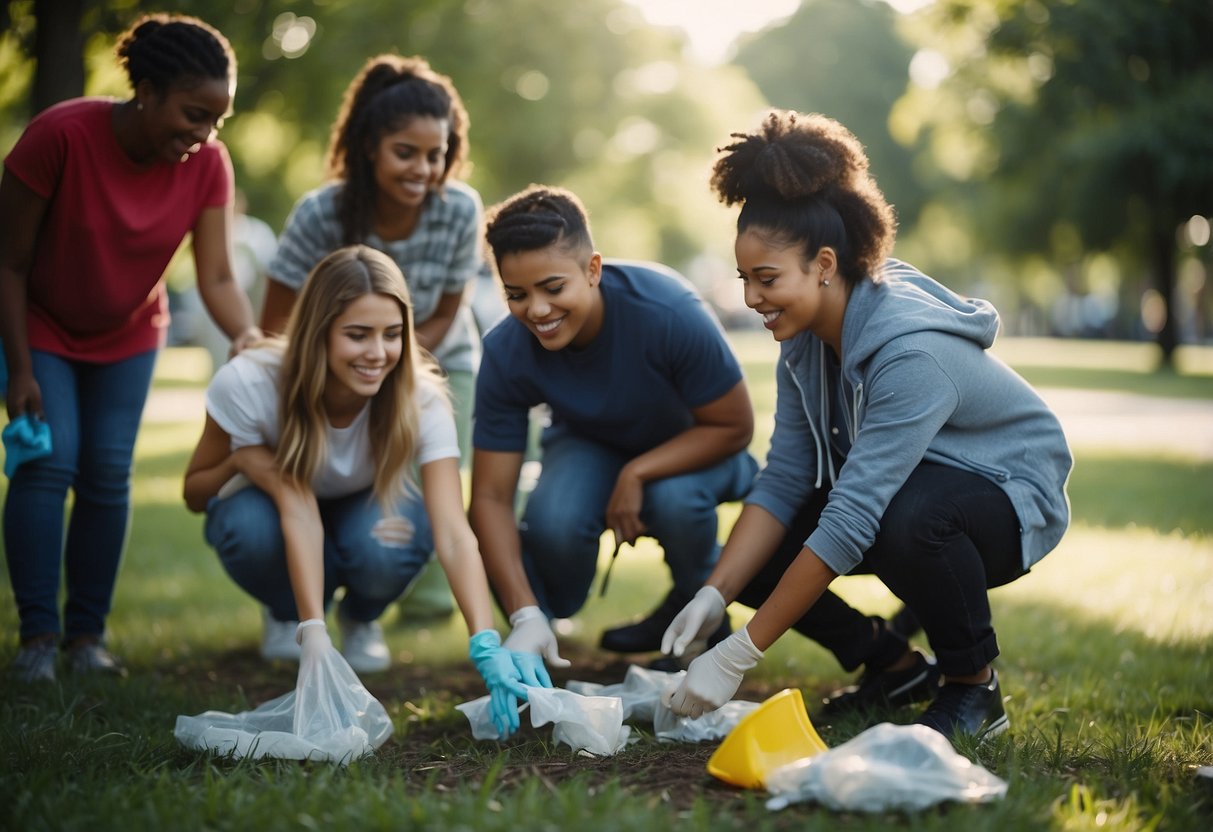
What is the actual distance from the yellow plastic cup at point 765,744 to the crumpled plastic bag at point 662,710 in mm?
411

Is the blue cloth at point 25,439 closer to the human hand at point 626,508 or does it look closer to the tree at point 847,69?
the human hand at point 626,508

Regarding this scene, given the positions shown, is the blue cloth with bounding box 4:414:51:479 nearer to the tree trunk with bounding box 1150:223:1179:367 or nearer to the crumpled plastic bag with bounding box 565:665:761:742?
the crumpled plastic bag with bounding box 565:665:761:742

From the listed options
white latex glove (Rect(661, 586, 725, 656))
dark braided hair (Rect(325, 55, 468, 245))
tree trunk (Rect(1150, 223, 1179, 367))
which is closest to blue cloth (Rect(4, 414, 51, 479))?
dark braided hair (Rect(325, 55, 468, 245))

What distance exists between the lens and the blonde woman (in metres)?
3.27

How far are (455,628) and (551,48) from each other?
16.3 m

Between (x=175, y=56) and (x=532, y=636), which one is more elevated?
(x=175, y=56)

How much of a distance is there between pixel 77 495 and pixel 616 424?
1708 millimetres

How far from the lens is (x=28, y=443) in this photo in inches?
134

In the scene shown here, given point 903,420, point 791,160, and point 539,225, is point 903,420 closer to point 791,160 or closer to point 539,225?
point 791,160

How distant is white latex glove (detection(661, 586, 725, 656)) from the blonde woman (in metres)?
0.48

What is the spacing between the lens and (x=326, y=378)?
3.40m

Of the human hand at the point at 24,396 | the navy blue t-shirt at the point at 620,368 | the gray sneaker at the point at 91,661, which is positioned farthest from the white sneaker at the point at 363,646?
the human hand at the point at 24,396

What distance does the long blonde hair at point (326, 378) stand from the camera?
3283 millimetres

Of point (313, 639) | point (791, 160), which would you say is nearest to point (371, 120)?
point (791, 160)
